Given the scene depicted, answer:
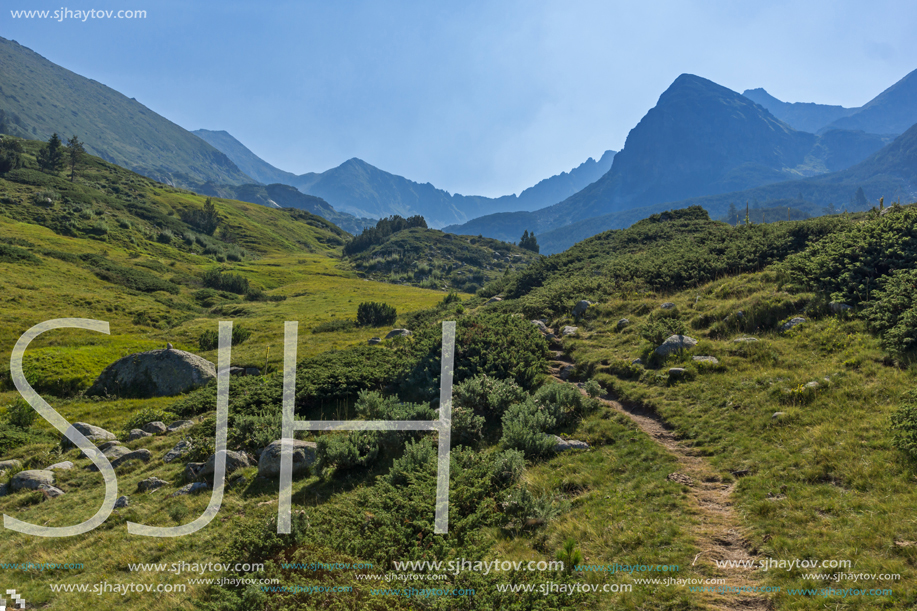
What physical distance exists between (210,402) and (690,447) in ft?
61.5

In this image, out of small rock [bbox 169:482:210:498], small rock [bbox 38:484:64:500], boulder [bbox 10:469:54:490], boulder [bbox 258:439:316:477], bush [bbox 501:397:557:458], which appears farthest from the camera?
boulder [bbox 10:469:54:490]

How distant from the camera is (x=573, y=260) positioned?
39.5m

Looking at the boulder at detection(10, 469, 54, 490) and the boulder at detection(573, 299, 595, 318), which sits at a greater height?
the boulder at detection(573, 299, 595, 318)

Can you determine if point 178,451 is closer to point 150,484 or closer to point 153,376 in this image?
point 150,484

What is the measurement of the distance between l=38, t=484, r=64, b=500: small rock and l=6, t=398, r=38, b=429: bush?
762 cm

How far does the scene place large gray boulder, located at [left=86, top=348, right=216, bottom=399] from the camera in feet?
70.5

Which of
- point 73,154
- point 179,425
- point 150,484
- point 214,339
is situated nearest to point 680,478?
point 150,484

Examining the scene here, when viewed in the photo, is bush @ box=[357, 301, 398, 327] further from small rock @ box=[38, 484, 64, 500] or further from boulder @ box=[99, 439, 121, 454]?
small rock @ box=[38, 484, 64, 500]

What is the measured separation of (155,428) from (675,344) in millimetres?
20471

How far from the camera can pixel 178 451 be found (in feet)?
43.6

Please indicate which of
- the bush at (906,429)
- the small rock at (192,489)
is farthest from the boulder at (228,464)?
the bush at (906,429)

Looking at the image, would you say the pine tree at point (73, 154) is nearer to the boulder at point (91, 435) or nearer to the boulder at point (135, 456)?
the boulder at point (91, 435)

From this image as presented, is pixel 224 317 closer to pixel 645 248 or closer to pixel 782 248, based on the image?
pixel 645 248

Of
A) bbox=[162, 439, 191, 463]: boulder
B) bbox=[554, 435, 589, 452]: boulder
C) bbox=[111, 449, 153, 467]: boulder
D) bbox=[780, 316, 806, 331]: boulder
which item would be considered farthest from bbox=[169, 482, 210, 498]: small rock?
bbox=[780, 316, 806, 331]: boulder
